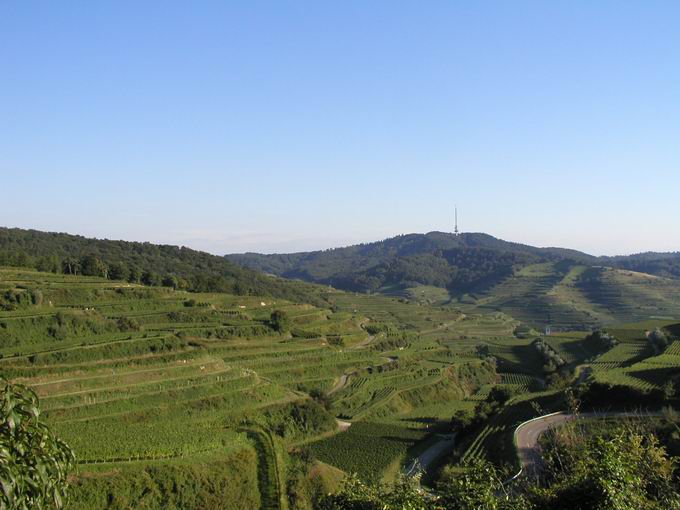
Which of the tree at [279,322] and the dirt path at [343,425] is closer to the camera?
the dirt path at [343,425]

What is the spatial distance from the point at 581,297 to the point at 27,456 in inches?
6343

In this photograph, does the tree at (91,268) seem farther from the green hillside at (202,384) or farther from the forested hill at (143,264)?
the green hillside at (202,384)

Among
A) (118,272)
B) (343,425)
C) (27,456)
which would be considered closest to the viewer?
(27,456)

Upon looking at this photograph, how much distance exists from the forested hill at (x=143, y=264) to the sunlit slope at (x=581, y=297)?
180ft

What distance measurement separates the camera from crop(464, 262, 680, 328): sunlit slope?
128 metres

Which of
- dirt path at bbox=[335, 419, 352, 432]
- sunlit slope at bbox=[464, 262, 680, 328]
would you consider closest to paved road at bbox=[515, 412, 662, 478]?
dirt path at bbox=[335, 419, 352, 432]

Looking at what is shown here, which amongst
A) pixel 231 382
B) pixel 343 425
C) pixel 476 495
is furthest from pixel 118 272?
pixel 476 495

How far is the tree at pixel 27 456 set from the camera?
4613 mm

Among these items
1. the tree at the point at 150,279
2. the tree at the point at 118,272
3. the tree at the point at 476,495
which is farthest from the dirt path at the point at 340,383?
the tree at the point at 476,495

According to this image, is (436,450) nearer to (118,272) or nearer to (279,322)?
(279,322)

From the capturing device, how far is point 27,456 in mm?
5086

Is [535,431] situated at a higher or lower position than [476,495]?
lower

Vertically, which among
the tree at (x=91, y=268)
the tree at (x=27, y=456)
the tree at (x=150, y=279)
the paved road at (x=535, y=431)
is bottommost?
the paved road at (x=535, y=431)

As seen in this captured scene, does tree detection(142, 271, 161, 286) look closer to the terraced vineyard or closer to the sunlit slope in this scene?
the terraced vineyard
